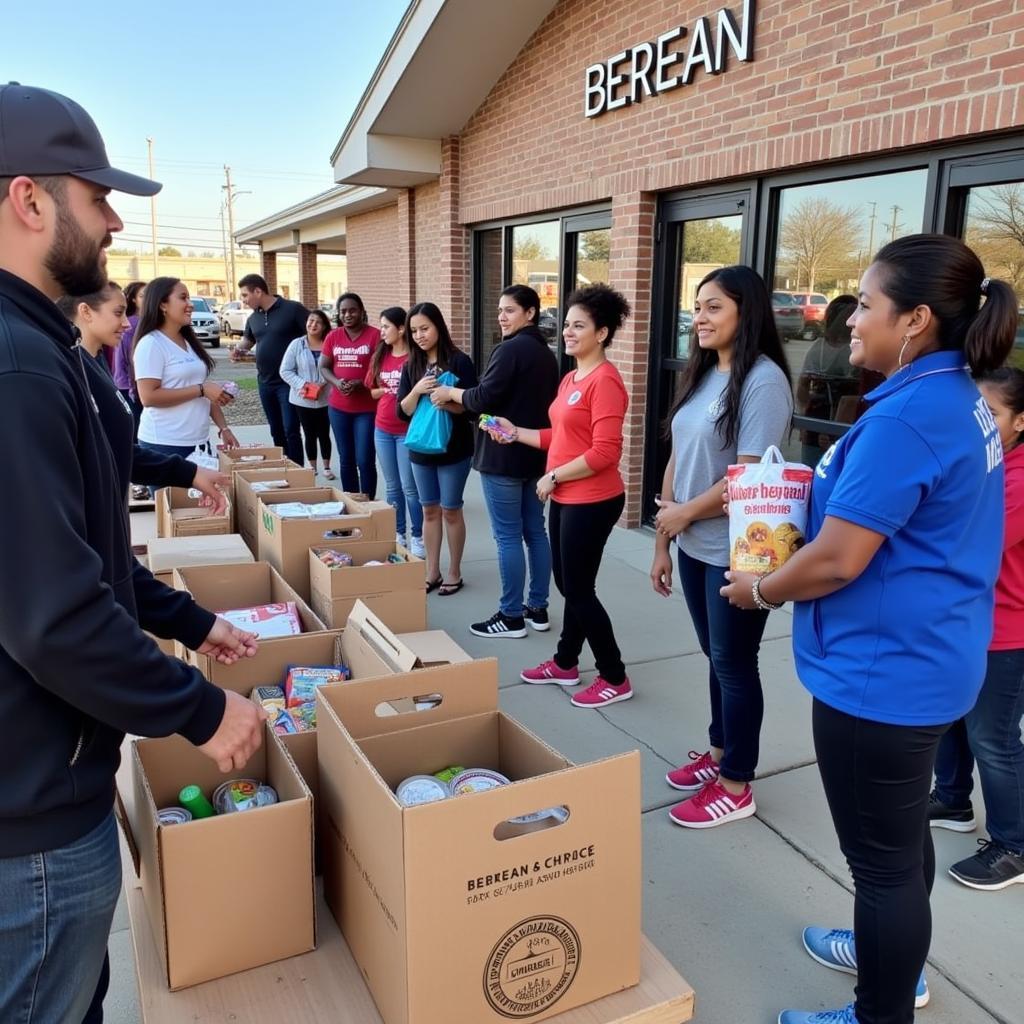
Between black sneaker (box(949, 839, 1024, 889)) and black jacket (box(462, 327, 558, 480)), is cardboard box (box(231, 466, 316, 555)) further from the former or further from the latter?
black sneaker (box(949, 839, 1024, 889))

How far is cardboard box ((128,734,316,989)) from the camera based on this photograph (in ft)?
4.75

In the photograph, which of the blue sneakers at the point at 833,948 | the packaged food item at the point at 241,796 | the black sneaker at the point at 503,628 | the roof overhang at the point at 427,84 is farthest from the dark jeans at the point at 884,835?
the roof overhang at the point at 427,84

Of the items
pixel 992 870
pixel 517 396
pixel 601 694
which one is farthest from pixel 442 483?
pixel 992 870

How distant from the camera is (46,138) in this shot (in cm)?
116

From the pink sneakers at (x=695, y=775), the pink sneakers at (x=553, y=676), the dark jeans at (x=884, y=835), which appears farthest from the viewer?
the pink sneakers at (x=553, y=676)

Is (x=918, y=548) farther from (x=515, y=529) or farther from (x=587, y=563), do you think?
(x=515, y=529)

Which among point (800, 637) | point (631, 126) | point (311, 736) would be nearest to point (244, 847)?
point (311, 736)

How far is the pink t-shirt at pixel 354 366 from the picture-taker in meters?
6.58

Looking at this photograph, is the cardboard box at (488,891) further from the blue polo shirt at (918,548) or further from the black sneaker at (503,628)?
the black sneaker at (503,628)

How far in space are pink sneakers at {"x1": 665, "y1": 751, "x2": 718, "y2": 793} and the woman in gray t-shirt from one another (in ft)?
0.46

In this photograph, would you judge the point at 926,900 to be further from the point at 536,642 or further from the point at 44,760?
the point at 536,642

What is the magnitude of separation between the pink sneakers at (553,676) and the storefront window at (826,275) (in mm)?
2117

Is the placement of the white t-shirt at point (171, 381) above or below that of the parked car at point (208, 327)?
below

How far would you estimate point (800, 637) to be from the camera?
5.98 feet
